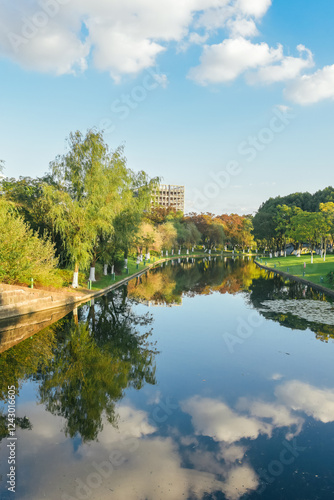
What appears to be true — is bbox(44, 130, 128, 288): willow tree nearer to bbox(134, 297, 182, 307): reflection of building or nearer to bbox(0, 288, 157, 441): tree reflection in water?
bbox(134, 297, 182, 307): reflection of building

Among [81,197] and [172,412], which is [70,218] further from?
[172,412]

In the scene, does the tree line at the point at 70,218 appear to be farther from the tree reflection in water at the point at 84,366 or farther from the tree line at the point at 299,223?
the tree line at the point at 299,223

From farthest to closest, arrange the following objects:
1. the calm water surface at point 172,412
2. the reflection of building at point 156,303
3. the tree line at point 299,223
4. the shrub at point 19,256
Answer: the tree line at point 299,223 → the reflection of building at point 156,303 → the shrub at point 19,256 → the calm water surface at point 172,412

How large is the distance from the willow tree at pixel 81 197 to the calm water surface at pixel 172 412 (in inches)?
451

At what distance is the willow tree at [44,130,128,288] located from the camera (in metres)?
28.4

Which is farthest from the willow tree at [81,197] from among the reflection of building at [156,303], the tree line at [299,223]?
the tree line at [299,223]

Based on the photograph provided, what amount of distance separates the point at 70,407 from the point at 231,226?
414 feet

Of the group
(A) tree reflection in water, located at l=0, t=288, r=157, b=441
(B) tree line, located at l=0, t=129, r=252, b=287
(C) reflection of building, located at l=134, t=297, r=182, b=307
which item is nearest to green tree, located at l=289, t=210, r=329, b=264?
(B) tree line, located at l=0, t=129, r=252, b=287

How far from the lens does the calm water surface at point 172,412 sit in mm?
6684

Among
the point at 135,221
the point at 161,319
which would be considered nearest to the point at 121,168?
the point at 135,221

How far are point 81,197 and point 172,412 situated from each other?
76.8ft

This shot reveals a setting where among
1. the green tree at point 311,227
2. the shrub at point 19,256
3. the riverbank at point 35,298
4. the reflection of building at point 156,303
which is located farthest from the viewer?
the green tree at point 311,227

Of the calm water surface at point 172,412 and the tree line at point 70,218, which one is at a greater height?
the tree line at point 70,218

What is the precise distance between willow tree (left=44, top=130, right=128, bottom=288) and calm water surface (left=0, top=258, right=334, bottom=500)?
11.4 metres
